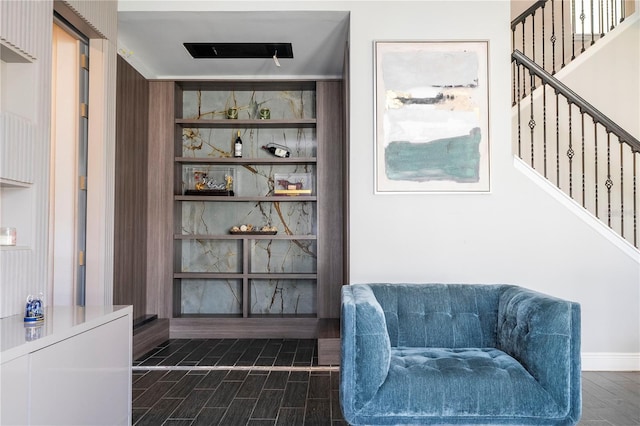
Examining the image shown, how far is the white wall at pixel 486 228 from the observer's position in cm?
386

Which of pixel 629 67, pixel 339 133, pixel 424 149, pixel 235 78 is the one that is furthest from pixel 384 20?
pixel 629 67

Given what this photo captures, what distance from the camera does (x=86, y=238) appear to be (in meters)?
3.78

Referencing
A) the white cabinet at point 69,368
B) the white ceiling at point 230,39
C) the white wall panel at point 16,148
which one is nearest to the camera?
the white cabinet at point 69,368

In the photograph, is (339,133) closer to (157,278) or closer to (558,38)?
(157,278)

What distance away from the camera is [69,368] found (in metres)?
1.98

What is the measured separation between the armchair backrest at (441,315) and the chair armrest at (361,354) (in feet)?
1.81

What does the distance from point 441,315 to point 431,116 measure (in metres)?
1.75

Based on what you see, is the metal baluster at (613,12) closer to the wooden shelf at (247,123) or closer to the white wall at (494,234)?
the white wall at (494,234)

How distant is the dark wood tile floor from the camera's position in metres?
2.83

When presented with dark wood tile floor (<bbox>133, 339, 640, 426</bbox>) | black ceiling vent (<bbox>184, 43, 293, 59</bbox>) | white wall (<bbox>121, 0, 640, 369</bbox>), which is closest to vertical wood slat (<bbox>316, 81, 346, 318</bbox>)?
black ceiling vent (<bbox>184, 43, 293, 59</bbox>)

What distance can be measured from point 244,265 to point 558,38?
4687 mm

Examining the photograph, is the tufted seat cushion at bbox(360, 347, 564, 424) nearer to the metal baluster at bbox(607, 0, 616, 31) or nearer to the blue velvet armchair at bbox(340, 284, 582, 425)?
the blue velvet armchair at bbox(340, 284, 582, 425)

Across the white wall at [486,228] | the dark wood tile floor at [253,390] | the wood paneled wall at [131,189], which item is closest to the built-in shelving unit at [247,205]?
the wood paneled wall at [131,189]

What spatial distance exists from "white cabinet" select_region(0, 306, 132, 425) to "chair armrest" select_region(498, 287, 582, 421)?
191cm
